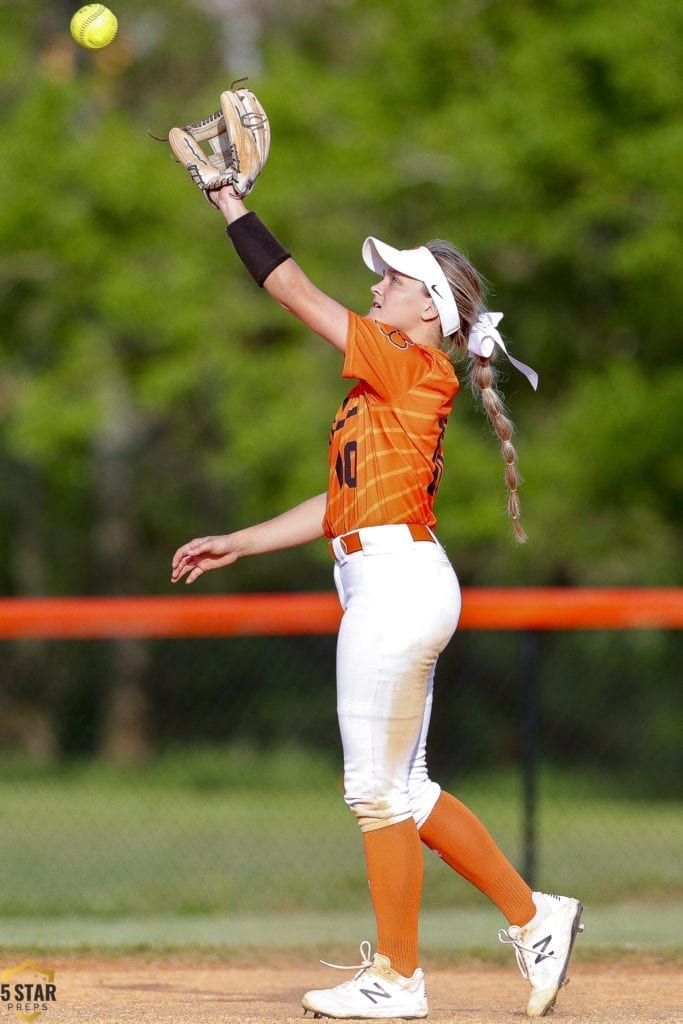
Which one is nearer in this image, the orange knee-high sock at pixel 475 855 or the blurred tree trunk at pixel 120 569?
the orange knee-high sock at pixel 475 855

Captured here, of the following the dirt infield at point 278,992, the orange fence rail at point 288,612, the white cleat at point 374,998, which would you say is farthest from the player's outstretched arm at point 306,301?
the orange fence rail at point 288,612

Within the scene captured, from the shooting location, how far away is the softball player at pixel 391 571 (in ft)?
13.2

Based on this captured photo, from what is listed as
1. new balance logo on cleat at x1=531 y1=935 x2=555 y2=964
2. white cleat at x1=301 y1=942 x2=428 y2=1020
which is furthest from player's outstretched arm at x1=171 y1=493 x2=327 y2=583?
new balance logo on cleat at x1=531 y1=935 x2=555 y2=964

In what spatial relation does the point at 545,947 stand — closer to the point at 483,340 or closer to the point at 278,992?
the point at 278,992

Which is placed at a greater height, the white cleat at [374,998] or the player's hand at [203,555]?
the player's hand at [203,555]

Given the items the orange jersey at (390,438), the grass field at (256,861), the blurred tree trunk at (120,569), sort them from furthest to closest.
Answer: the blurred tree trunk at (120,569) < the grass field at (256,861) < the orange jersey at (390,438)

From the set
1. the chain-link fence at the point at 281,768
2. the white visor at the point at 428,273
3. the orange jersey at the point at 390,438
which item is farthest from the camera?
the chain-link fence at the point at 281,768

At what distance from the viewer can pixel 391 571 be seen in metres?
4.04

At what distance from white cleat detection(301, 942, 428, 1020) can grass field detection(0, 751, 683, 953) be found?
1.98 m

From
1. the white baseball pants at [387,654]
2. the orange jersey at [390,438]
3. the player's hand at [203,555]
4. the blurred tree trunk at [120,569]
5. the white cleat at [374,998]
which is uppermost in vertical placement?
the blurred tree trunk at [120,569]

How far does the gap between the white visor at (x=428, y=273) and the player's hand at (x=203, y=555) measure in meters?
0.89

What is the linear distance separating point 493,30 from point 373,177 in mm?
1957

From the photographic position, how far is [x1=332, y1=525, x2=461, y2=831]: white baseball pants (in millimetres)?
4023

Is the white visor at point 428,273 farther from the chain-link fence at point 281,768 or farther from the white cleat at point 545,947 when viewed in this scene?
the chain-link fence at point 281,768
